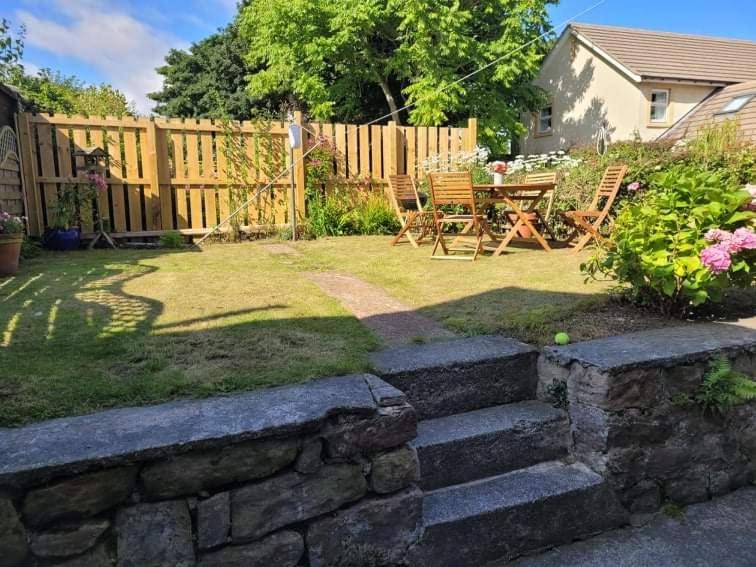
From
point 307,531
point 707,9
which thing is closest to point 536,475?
point 307,531

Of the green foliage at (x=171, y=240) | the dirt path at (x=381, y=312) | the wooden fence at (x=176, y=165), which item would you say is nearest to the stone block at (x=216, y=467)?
the dirt path at (x=381, y=312)

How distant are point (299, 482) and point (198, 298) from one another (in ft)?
6.73

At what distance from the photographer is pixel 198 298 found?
11.1ft

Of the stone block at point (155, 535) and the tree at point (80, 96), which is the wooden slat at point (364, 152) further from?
the tree at point (80, 96)

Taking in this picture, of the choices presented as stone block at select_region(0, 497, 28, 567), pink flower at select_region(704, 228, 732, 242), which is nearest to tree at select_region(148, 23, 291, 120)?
pink flower at select_region(704, 228, 732, 242)

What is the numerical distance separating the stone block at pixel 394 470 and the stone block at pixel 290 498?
0.05 metres

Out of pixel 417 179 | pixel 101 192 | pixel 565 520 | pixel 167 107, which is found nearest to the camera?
pixel 565 520

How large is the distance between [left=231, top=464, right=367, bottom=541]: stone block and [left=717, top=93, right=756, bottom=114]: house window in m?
15.8

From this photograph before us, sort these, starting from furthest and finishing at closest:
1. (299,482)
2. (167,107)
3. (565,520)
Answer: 1. (167,107)
2. (565,520)
3. (299,482)

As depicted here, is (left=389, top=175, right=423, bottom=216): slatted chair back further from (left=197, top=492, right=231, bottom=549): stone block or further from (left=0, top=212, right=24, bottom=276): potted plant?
(left=197, top=492, right=231, bottom=549): stone block

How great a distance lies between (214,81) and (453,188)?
19494 millimetres

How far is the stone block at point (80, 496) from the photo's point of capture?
1.33 metres

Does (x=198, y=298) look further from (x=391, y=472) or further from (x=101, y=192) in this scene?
(x=101, y=192)

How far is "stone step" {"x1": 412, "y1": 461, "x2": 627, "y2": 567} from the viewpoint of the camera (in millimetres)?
1803
